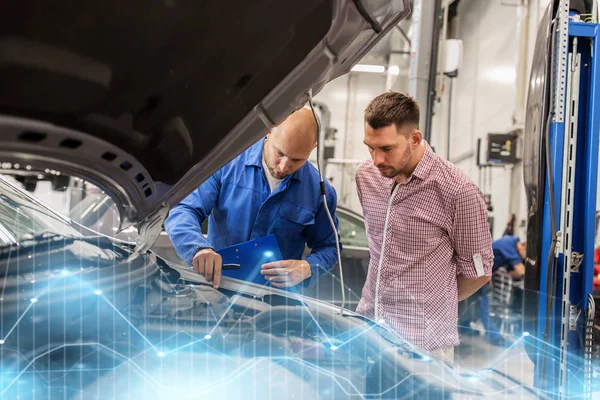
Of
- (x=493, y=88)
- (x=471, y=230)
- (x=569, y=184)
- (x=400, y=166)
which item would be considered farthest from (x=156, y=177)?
(x=493, y=88)

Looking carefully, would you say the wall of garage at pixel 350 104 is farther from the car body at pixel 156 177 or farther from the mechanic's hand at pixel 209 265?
the car body at pixel 156 177

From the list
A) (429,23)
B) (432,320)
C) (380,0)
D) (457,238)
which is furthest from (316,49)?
(429,23)

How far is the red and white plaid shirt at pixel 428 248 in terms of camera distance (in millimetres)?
1810

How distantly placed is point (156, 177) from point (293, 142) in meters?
0.70

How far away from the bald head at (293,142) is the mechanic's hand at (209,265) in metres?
0.43

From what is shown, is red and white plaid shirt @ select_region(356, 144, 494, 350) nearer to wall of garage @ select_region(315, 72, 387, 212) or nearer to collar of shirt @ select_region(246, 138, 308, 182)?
collar of shirt @ select_region(246, 138, 308, 182)

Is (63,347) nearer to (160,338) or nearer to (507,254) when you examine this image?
(160,338)

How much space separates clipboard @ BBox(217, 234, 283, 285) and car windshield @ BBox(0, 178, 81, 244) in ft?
1.62

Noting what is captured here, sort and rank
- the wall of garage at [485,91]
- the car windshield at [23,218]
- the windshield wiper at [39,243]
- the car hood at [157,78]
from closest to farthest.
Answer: the car hood at [157,78] → the windshield wiper at [39,243] → the car windshield at [23,218] → the wall of garage at [485,91]

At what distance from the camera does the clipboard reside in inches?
67.9

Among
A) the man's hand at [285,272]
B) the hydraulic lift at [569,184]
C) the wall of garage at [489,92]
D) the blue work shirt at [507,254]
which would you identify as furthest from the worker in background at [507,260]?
the man's hand at [285,272]

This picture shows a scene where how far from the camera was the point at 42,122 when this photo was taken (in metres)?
0.94

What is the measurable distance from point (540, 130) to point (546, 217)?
385 mm

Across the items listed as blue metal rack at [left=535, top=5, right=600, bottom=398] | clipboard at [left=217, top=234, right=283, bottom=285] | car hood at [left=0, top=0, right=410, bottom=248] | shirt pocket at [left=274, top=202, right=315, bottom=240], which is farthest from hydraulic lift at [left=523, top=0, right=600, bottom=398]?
car hood at [left=0, top=0, right=410, bottom=248]
